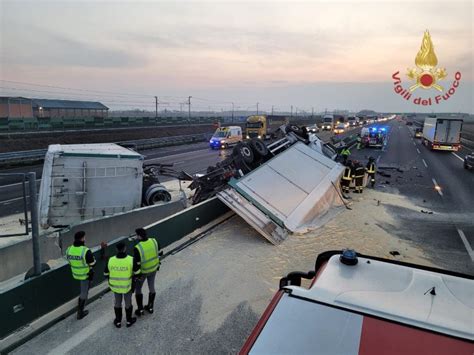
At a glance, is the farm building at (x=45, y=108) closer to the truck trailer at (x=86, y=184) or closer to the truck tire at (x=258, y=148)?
the truck trailer at (x=86, y=184)

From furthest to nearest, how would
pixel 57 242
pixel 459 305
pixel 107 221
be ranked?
pixel 107 221 → pixel 57 242 → pixel 459 305

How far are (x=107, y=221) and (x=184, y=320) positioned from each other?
530cm

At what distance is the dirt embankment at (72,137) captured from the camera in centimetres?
3234

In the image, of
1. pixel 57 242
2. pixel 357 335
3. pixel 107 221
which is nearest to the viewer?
pixel 357 335

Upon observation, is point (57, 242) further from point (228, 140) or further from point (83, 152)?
point (228, 140)

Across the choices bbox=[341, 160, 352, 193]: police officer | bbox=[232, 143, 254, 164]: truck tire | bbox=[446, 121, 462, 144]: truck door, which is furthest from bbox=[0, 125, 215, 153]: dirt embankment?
bbox=[446, 121, 462, 144]: truck door

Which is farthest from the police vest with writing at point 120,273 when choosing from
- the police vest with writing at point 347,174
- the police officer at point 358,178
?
the police officer at point 358,178

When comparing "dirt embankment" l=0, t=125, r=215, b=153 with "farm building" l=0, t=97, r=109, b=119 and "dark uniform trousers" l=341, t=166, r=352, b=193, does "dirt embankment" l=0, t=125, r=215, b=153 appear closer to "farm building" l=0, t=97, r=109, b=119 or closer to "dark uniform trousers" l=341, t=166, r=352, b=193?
"farm building" l=0, t=97, r=109, b=119

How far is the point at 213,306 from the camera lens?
6852mm

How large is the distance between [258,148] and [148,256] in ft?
33.0

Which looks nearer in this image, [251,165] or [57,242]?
[57,242]

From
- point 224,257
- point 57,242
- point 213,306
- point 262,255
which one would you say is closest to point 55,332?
point 213,306

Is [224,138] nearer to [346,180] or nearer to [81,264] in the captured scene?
[346,180]

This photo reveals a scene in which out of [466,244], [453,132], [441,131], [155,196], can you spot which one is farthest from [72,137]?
[453,132]
